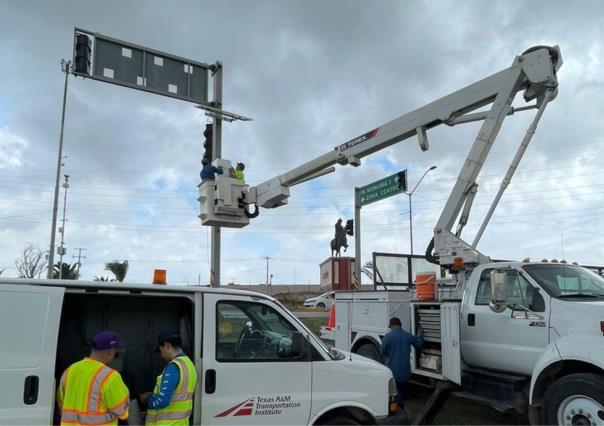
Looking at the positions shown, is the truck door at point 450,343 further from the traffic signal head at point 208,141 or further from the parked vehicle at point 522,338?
the traffic signal head at point 208,141

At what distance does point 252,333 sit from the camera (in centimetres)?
452

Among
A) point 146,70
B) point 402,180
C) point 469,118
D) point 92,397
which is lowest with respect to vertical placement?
point 92,397

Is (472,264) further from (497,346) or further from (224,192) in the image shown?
(224,192)

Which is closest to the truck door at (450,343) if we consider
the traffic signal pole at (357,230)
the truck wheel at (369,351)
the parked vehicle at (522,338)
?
the parked vehicle at (522,338)

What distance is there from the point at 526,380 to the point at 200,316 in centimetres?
439

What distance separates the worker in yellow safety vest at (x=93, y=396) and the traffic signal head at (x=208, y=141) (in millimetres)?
6143

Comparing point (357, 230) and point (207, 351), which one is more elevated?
point (357, 230)

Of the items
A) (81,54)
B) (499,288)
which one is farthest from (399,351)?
(81,54)

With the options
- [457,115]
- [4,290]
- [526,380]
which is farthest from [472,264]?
[4,290]

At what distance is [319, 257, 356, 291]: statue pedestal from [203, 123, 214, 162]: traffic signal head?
5.91 meters

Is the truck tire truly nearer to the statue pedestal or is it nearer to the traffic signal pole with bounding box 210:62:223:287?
the traffic signal pole with bounding box 210:62:223:287

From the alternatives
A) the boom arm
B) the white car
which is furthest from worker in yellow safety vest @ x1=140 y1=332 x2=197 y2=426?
the white car

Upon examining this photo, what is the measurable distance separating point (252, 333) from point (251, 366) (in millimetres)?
306

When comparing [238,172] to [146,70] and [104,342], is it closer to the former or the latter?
[146,70]
